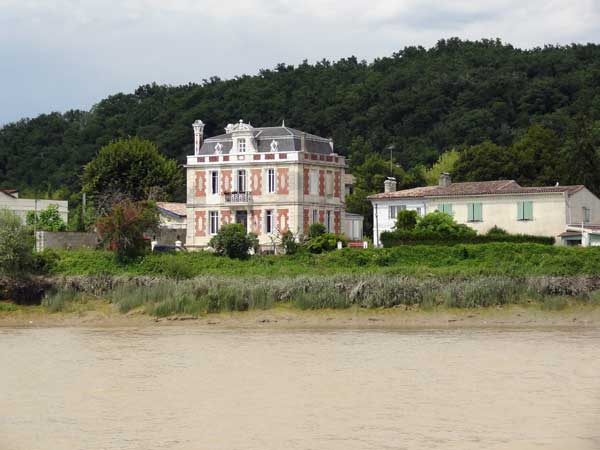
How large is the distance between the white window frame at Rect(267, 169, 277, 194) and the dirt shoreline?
20248 millimetres

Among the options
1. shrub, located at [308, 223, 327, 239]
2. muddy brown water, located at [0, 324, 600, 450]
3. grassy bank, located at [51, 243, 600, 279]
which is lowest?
muddy brown water, located at [0, 324, 600, 450]

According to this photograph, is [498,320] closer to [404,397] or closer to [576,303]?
[576,303]

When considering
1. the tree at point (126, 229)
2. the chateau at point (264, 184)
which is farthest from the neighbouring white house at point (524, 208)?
the tree at point (126, 229)

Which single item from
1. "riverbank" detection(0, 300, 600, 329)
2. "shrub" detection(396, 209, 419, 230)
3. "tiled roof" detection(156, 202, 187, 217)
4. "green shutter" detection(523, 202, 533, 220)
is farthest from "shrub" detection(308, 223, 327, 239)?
"tiled roof" detection(156, 202, 187, 217)

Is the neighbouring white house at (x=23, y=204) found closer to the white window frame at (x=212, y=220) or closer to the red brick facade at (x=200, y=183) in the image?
the red brick facade at (x=200, y=183)

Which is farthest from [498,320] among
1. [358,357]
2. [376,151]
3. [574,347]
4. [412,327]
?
[376,151]

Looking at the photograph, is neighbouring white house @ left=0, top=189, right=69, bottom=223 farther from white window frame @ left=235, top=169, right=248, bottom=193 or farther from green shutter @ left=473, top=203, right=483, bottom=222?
green shutter @ left=473, top=203, right=483, bottom=222

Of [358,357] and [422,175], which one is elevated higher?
[422,175]

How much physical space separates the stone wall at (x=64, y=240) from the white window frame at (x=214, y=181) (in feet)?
26.4

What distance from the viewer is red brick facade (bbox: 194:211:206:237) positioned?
6825 cm

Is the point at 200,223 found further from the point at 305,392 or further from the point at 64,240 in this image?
the point at 305,392

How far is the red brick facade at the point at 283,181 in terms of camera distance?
6594 centimetres

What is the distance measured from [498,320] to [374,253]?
10489 millimetres

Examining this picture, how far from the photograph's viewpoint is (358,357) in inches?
1305
